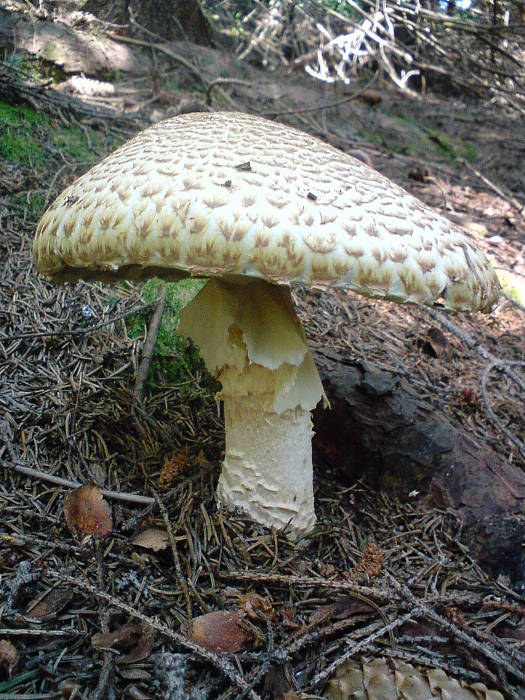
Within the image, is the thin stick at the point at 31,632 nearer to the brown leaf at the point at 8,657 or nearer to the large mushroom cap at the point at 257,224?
the brown leaf at the point at 8,657

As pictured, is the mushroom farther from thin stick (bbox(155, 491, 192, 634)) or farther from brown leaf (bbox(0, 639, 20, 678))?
brown leaf (bbox(0, 639, 20, 678))

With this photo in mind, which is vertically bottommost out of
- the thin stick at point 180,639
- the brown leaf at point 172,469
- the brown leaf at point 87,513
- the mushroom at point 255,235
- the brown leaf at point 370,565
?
the brown leaf at point 172,469

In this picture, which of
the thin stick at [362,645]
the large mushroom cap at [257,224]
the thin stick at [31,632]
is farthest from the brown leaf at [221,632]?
the large mushroom cap at [257,224]

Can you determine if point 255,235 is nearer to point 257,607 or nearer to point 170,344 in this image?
point 257,607

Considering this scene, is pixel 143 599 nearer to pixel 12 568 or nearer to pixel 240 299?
pixel 12 568

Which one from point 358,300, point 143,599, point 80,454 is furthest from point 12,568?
point 358,300

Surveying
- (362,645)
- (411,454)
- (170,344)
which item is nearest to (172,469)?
(170,344)

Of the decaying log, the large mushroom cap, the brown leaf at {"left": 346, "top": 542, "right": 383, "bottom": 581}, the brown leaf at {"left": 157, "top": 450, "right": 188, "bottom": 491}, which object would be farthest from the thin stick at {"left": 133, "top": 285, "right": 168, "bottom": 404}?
the brown leaf at {"left": 346, "top": 542, "right": 383, "bottom": 581}

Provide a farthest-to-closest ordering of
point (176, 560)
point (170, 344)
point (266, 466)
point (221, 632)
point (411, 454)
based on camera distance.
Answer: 1. point (170, 344)
2. point (411, 454)
3. point (266, 466)
4. point (176, 560)
5. point (221, 632)
